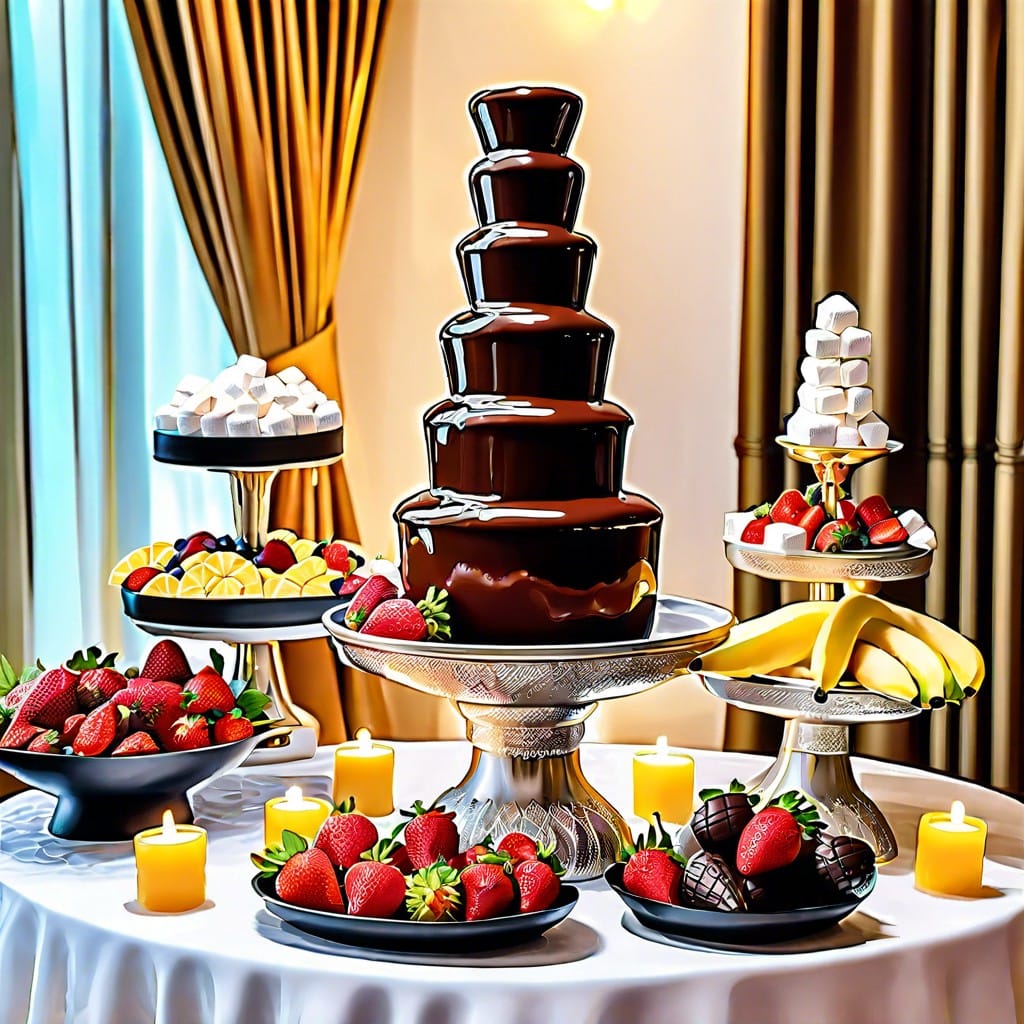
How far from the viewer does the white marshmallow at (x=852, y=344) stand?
205 centimetres

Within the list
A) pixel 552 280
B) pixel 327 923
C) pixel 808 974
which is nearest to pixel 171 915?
pixel 327 923

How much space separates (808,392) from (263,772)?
101 centimetres

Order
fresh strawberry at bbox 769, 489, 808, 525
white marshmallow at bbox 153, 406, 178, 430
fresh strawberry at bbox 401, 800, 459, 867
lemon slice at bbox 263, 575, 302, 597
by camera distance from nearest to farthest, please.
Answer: fresh strawberry at bbox 401, 800, 459, 867 < fresh strawberry at bbox 769, 489, 808, 525 < lemon slice at bbox 263, 575, 302, 597 < white marshmallow at bbox 153, 406, 178, 430

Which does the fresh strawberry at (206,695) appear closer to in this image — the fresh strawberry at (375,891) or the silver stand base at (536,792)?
the silver stand base at (536,792)

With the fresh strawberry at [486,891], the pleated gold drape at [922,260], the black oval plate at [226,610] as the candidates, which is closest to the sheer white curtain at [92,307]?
the black oval plate at [226,610]

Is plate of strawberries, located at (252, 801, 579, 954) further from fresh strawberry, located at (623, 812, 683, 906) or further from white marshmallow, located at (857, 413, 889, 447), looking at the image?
white marshmallow, located at (857, 413, 889, 447)

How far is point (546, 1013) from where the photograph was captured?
4.70 feet

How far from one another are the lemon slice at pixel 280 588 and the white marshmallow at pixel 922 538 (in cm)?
90

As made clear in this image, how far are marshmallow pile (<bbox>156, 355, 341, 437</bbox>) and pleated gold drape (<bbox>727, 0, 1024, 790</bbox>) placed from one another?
1578mm

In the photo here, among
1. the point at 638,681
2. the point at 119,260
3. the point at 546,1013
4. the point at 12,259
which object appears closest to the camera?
the point at 546,1013

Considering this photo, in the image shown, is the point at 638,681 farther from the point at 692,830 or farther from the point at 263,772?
the point at 263,772

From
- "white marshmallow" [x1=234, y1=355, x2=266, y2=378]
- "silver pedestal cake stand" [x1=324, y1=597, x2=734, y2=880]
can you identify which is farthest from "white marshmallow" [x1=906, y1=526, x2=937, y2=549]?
"white marshmallow" [x1=234, y1=355, x2=266, y2=378]

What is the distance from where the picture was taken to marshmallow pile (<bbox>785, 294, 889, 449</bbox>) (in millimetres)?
2049

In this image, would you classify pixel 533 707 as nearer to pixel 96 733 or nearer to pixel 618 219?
pixel 96 733
